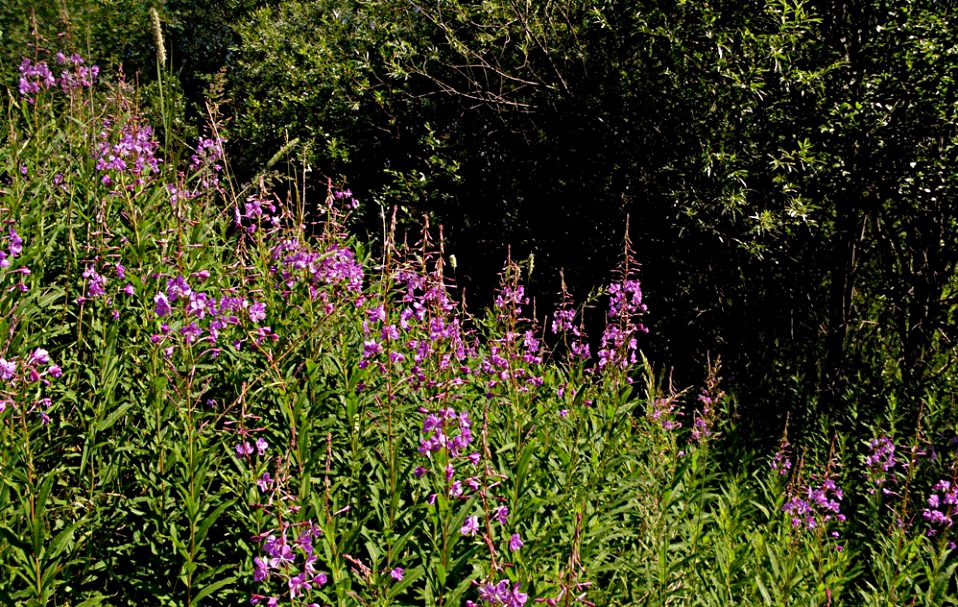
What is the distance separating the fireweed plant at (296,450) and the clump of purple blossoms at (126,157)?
30 millimetres

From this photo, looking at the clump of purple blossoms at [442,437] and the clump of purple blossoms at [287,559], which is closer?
the clump of purple blossoms at [287,559]

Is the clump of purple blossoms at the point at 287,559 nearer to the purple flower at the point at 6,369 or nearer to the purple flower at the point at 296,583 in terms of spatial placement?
the purple flower at the point at 296,583

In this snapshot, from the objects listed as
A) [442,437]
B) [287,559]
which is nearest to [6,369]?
[287,559]

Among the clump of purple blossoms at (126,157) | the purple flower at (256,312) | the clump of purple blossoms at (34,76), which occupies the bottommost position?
the purple flower at (256,312)

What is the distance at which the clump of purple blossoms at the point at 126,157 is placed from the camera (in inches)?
149

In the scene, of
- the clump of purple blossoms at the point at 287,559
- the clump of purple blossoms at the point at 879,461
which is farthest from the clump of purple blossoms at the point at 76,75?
the clump of purple blossoms at the point at 879,461

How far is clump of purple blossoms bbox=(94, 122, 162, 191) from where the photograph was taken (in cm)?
377

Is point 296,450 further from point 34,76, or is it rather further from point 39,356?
point 34,76

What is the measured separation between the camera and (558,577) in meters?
2.68

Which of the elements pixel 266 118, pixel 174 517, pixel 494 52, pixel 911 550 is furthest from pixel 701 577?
pixel 266 118

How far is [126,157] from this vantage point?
13.4ft

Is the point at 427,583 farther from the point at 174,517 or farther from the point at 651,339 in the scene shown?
the point at 651,339

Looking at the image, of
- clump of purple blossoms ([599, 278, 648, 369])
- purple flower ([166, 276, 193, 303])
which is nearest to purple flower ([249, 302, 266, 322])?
purple flower ([166, 276, 193, 303])

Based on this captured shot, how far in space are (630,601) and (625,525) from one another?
50 centimetres
